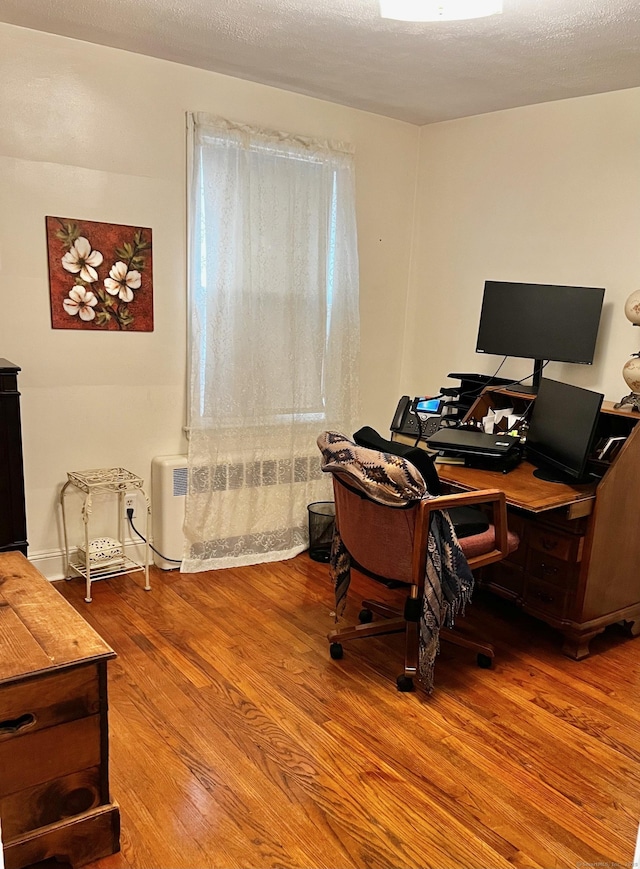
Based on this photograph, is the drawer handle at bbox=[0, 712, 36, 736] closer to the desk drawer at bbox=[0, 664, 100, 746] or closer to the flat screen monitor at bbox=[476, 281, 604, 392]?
the desk drawer at bbox=[0, 664, 100, 746]

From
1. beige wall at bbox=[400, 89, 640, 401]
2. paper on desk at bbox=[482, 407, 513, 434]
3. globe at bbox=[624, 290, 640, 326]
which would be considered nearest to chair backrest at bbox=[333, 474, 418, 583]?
paper on desk at bbox=[482, 407, 513, 434]

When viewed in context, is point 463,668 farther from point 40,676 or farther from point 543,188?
point 543,188

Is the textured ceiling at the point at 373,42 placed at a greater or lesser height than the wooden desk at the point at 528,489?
greater

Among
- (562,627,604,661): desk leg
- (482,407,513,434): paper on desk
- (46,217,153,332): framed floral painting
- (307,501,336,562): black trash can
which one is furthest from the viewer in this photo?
(307,501,336,562): black trash can

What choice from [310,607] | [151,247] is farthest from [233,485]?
[151,247]

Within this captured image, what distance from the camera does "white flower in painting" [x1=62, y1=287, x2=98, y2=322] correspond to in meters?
3.23

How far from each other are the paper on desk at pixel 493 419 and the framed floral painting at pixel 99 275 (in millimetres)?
1749

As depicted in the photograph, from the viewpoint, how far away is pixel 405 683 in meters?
2.60

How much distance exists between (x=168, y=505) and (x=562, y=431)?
6.48 feet

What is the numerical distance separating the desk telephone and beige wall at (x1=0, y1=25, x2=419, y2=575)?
1.22m

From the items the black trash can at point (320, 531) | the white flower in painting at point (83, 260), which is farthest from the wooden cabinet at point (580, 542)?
the white flower in painting at point (83, 260)

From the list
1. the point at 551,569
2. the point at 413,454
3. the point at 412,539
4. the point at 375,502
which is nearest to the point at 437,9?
the point at 413,454

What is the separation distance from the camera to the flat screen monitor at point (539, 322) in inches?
129

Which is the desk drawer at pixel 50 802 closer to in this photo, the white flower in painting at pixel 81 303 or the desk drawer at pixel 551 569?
the desk drawer at pixel 551 569
